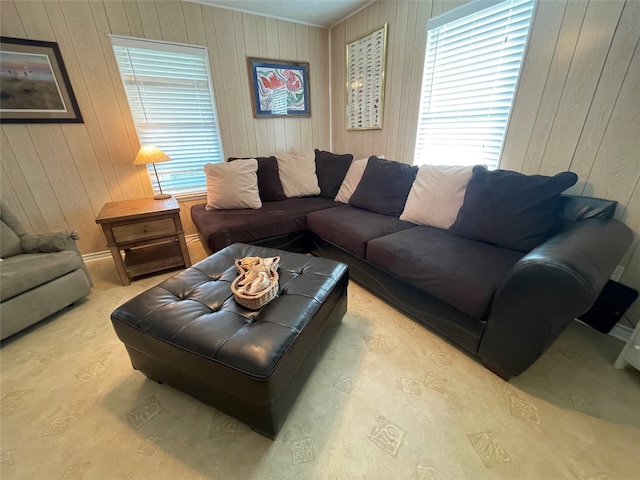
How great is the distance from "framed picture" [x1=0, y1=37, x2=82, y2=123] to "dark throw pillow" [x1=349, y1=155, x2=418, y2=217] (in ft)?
8.39

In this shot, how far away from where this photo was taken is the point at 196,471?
3.04ft

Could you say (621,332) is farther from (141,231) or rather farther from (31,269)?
(31,269)

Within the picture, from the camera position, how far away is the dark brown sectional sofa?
96cm

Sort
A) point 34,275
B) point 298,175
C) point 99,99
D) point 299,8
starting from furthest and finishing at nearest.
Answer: point 298,175 → point 299,8 → point 99,99 → point 34,275

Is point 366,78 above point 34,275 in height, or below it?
above

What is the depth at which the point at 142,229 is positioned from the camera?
2039mm

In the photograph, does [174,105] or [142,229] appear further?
[174,105]

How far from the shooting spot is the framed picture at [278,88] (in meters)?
2.76

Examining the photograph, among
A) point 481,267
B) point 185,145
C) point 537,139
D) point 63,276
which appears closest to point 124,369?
point 63,276

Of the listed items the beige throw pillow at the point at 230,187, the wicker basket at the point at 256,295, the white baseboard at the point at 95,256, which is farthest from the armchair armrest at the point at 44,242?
the wicker basket at the point at 256,295

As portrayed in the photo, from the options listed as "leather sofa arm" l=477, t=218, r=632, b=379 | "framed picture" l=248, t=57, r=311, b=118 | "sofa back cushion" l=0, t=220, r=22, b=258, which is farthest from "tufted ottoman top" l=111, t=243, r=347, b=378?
"framed picture" l=248, t=57, r=311, b=118

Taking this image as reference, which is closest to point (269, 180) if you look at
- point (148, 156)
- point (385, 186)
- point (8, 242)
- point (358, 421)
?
point (148, 156)

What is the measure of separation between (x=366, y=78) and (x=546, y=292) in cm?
260

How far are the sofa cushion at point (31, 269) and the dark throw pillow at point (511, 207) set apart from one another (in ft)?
8.72
